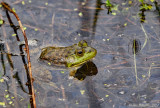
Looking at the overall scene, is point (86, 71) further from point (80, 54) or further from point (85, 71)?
point (80, 54)

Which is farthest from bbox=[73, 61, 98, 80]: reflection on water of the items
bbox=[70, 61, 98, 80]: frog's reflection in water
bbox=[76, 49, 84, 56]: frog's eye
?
bbox=[76, 49, 84, 56]: frog's eye

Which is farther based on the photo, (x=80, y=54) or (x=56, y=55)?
(x=56, y=55)

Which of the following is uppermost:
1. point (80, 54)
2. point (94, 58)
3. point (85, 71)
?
point (80, 54)

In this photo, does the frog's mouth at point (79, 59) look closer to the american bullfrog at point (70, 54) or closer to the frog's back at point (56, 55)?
the american bullfrog at point (70, 54)

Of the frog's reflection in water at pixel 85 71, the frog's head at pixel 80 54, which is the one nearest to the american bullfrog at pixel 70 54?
the frog's head at pixel 80 54

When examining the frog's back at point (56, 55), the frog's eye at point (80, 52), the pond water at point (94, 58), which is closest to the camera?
the pond water at point (94, 58)

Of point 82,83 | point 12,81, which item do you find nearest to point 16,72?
point 12,81

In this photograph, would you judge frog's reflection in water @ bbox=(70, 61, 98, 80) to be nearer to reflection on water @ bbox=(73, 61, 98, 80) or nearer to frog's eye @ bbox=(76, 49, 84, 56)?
reflection on water @ bbox=(73, 61, 98, 80)

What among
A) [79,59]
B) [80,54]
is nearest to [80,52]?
[80,54]
